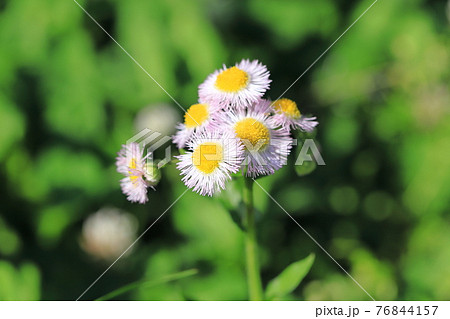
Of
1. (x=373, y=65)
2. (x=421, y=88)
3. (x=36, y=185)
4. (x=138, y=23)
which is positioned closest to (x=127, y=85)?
(x=138, y=23)

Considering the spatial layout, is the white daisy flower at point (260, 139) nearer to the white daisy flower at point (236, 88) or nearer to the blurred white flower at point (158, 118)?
the white daisy flower at point (236, 88)

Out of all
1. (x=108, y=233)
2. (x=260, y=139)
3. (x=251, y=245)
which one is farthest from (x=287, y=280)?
(x=108, y=233)

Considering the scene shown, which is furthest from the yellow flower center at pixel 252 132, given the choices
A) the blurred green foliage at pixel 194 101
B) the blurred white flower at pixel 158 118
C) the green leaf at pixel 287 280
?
the blurred white flower at pixel 158 118

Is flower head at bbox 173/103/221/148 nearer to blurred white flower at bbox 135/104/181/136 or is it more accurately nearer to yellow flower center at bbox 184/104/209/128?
yellow flower center at bbox 184/104/209/128

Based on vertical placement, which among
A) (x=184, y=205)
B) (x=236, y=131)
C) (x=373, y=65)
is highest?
(x=373, y=65)

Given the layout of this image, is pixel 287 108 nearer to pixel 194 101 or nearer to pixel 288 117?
pixel 288 117

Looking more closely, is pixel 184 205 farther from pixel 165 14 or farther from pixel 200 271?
pixel 165 14
